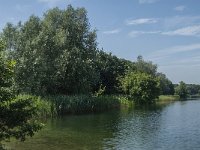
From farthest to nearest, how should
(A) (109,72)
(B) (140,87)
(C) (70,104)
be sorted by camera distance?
(A) (109,72) < (B) (140,87) < (C) (70,104)

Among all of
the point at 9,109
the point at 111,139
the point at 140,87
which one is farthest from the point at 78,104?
the point at 9,109

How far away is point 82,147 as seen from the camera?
2839cm

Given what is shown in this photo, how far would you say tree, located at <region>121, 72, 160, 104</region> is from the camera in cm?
9831

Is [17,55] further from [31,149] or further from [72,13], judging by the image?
[31,149]

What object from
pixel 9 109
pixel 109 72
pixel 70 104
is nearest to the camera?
pixel 9 109

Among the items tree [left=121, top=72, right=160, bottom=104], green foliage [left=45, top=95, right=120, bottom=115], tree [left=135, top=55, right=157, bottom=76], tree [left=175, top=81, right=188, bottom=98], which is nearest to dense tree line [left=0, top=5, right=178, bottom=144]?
green foliage [left=45, top=95, right=120, bottom=115]

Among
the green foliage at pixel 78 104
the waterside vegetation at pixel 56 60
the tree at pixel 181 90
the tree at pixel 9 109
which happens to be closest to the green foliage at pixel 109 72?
the waterside vegetation at pixel 56 60

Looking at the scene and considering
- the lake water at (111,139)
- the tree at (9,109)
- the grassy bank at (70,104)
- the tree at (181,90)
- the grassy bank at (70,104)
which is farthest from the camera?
the tree at (181,90)

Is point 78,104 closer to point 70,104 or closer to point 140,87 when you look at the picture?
point 70,104

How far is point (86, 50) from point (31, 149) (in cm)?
4393

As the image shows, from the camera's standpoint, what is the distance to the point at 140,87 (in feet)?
320

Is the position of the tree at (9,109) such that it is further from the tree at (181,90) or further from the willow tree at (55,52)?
the tree at (181,90)

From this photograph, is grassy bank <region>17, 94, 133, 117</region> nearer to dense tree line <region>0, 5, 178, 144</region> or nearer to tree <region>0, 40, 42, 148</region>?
dense tree line <region>0, 5, 178, 144</region>

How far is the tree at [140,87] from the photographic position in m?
98.3
